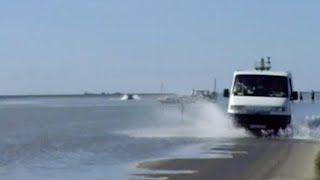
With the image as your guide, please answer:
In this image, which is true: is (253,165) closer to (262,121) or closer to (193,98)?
(262,121)

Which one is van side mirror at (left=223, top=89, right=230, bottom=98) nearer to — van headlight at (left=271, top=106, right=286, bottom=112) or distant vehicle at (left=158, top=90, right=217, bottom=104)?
van headlight at (left=271, top=106, right=286, bottom=112)

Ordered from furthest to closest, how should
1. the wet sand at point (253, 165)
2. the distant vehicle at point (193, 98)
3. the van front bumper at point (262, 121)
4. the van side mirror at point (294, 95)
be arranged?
1. the distant vehicle at point (193, 98)
2. the van side mirror at point (294, 95)
3. the van front bumper at point (262, 121)
4. the wet sand at point (253, 165)

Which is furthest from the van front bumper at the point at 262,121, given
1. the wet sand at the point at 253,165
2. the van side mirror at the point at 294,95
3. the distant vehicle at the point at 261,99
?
the wet sand at the point at 253,165

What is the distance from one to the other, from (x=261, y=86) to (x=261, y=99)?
24.9 inches

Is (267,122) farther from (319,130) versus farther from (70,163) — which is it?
(70,163)

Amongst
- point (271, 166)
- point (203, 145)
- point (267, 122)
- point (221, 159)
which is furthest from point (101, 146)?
point (271, 166)

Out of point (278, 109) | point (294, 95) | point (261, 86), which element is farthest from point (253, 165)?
point (294, 95)

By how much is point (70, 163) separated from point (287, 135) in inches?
→ 470

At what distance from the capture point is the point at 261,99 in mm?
34000

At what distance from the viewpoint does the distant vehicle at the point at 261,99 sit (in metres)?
33.8

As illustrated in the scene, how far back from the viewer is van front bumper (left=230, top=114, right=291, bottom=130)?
111ft

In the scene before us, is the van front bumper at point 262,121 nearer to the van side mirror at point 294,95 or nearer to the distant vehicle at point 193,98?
the van side mirror at point 294,95

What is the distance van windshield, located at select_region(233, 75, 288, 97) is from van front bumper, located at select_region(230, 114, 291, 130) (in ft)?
2.92

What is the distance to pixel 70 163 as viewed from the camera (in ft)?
82.3
